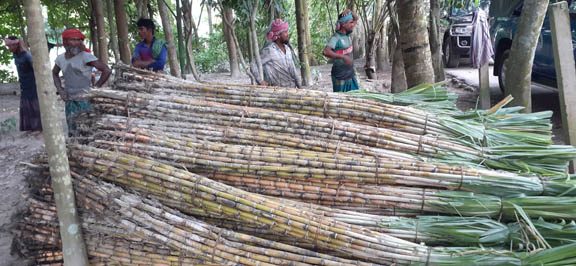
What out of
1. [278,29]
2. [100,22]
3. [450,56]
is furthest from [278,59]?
[450,56]

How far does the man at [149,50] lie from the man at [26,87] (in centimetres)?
183

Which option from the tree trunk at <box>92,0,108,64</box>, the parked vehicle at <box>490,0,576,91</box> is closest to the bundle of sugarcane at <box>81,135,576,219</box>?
the parked vehicle at <box>490,0,576,91</box>

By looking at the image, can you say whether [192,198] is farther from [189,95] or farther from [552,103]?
[552,103]

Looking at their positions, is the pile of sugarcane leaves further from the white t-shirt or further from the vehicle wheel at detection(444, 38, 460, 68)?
the vehicle wheel at detection(444, 38, 460, 68)

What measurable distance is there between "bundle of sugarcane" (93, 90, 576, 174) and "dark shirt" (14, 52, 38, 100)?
12.8 ft

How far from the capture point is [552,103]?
6.08 m

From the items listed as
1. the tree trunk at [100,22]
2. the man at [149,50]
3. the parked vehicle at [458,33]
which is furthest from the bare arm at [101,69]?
the parked vehicle at [458,33]

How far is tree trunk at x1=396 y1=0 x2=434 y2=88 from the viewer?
3307mm

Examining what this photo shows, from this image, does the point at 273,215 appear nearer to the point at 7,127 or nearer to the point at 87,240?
the point at 87,240

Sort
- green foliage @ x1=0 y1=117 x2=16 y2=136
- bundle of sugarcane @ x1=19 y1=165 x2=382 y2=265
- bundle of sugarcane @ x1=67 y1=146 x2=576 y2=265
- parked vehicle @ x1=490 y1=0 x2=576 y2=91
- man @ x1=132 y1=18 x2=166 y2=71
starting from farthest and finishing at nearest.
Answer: green foliage @ x1=0 y1=117 x2=16 y2=136 < parked vehicle @ x1=490 y1=0 x2=576 y2=91 < man @ x1=132 y1=18 x2=166 y2=71 < bundle of sugarcane @ x1=19 y1=165 x2=382 y2=265 < bundle of sugarcane @ x1=67 y1=146 x2=576 y2=265

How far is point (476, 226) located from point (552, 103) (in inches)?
Answer: 205

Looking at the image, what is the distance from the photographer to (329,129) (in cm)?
228

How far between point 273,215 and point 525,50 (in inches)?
107

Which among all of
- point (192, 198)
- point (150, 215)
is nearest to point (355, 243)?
point (192, 198)
